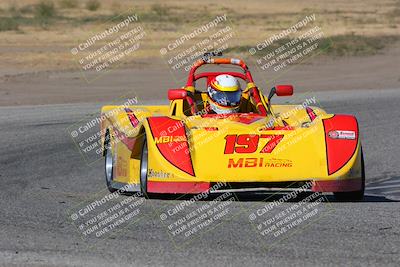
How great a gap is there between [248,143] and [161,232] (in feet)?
7.56

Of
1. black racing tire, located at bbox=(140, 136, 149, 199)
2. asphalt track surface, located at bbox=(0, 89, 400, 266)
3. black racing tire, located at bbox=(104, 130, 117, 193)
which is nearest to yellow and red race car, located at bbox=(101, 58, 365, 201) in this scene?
black racing tire, located at bbox=(140, 136, 149, 199)

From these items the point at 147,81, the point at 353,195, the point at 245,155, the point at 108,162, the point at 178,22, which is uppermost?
the point at 245,155

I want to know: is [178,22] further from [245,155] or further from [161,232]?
[161,232]

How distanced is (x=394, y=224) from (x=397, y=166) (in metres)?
6.00

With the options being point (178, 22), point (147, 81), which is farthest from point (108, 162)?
point (178, 22)

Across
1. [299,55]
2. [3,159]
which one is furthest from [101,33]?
[3,159]

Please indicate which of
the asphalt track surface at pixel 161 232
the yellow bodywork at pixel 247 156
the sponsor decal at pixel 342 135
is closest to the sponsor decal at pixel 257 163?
the yellow bodywork at pixel 247 156

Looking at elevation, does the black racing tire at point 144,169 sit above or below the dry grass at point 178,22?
above

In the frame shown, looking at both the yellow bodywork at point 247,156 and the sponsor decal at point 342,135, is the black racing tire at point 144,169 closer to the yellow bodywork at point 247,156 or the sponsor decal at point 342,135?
the yellow bodywork at point 247,156

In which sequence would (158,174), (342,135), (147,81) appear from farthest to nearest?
(147,81) → (342,135) → (158,174)

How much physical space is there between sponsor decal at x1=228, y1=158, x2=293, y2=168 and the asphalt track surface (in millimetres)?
338

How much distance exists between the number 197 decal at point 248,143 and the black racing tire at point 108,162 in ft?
6.58

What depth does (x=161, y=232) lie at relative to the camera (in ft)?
28.0

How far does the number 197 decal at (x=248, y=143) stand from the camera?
10547 mm
